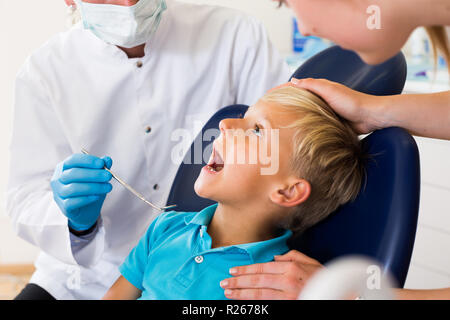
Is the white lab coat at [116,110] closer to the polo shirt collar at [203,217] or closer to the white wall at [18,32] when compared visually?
the polo shirt collar at [203,217]

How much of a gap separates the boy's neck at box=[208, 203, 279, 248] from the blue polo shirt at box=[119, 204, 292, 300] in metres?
0.03

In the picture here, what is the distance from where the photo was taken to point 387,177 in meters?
0.85

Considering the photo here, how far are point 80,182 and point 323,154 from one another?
50cm

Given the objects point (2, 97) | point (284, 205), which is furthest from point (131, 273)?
point (2, 97)

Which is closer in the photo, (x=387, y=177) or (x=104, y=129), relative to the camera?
(x=387, y=177)

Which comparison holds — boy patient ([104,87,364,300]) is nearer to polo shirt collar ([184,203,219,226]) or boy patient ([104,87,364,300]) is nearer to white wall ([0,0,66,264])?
polo shirt collar ([184,203,219,226])

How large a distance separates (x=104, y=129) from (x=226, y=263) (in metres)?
0.48

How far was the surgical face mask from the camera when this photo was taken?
44.2 inches

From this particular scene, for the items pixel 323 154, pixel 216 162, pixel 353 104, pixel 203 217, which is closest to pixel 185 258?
pixel 203 217

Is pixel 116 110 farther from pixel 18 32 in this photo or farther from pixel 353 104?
pixel 18 32

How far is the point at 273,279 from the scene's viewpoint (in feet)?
2.76

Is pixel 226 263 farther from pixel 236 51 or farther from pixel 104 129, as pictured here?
pixel 236 51

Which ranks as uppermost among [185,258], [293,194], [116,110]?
[116,110]

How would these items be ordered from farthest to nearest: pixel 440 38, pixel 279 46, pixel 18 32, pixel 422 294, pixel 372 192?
pixel 279 46, pixel 18 32, pixel 372 192, pixel 422 294, pixel 440 38
